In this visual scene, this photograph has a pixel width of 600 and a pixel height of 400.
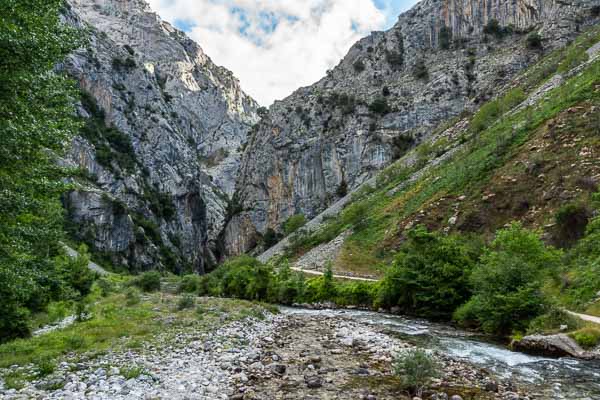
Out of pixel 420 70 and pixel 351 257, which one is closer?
pixel 351 257

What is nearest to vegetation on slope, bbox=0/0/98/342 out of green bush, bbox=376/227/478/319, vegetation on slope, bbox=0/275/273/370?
vegetation on slope, bbox=0/275/273/370

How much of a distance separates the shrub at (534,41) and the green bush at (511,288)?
86388 mm

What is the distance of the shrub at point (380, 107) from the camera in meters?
111

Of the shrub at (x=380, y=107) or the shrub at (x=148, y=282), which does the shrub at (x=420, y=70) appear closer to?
the shrub at (x=380, y=107)

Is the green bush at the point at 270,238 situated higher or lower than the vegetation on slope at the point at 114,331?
higher

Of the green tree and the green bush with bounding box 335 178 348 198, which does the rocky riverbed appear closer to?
the green tree

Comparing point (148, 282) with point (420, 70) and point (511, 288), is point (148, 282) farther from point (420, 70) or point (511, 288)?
point (420, 70)

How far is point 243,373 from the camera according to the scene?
44.5ft

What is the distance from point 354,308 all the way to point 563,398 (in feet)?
83.6

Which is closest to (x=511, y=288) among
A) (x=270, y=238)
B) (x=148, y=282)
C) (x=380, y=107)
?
(x=148, y=282)

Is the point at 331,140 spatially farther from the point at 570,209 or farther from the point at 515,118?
the point at 570,209

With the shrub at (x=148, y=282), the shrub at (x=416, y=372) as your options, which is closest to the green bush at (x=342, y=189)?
the shrub at (x=148, y=282)

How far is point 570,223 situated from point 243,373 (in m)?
28.4

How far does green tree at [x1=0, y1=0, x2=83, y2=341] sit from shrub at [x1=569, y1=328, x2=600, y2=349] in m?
19.9
